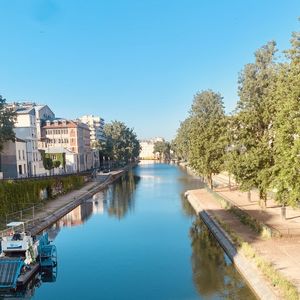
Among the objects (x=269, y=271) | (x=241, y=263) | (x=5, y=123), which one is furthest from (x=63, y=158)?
(x=269, y=271)

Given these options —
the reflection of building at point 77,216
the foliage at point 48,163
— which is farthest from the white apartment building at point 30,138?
the reflection of building at point 77,216

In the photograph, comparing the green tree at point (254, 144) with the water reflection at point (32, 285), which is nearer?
the water reflection at point (32, 285)

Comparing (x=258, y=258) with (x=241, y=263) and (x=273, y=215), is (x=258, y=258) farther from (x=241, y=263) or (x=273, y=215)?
(x=273, y=215)

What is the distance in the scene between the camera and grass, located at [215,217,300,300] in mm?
18875

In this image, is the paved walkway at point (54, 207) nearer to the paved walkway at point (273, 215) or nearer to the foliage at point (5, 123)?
the foliage at point (5, 123)

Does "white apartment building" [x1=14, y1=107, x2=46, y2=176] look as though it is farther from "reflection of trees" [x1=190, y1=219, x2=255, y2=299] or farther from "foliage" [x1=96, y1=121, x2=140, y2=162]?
"foliage" [x1=96, y1=121, x2=140, y2=162]

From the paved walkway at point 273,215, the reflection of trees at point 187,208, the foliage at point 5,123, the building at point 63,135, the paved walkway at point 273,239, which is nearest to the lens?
the paved walkway at point 273,239

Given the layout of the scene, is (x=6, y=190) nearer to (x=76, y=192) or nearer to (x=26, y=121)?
(x=76, y=192)

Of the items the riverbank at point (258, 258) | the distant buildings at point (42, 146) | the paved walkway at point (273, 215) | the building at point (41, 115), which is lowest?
the riverbank at point (258, 258)

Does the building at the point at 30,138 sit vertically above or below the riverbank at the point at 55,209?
above

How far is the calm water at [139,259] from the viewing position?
24734 mm

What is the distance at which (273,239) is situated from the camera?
30000 millimetres

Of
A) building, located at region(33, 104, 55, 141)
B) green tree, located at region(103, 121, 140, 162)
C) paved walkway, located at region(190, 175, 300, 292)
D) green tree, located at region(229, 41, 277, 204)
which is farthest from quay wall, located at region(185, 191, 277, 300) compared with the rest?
green tree, located at region(103, 121, 140, 162)

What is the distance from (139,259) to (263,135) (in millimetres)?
18566
